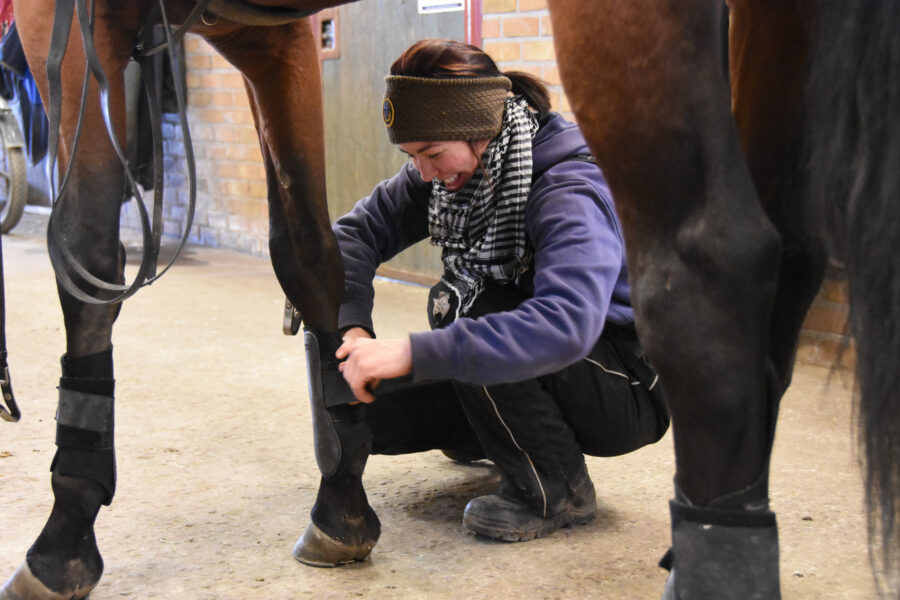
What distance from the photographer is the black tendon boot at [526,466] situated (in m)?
1.68

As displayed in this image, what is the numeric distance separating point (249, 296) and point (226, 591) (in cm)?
255

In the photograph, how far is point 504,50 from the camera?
139 inches

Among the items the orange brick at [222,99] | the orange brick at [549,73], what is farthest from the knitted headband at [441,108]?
the orange brick at [222,99]

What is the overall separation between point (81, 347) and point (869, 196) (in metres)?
1.10

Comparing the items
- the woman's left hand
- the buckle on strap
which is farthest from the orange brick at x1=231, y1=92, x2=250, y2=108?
the woman's left hand

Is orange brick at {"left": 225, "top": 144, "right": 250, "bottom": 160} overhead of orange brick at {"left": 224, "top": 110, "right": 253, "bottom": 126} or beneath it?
beneath

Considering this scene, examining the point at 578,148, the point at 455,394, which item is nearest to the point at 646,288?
the point at 578,148

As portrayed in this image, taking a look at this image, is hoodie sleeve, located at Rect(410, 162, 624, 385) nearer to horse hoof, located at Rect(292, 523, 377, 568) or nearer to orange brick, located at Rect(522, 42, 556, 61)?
horse hoof, located at Rect(292, 523, 377, 568)

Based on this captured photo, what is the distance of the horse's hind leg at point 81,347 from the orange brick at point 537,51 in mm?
2197

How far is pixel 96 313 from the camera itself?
4.54 feet

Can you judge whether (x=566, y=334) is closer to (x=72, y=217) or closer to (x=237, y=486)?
(x=72, y=217)

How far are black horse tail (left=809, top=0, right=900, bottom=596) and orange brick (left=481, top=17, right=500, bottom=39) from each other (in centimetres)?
283

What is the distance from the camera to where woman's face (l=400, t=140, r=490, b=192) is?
61.4 inches

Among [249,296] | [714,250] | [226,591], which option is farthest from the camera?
[249,296]
